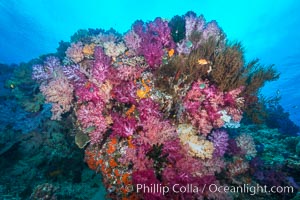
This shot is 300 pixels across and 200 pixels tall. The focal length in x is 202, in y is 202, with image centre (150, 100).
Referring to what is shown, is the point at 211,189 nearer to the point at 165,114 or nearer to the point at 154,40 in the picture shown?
the point at 165,114

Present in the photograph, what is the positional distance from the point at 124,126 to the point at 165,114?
1090 mm

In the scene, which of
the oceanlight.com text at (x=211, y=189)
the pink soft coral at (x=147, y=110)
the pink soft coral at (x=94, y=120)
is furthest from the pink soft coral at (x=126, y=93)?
the oceanlight.com text at (x=211, y=189)

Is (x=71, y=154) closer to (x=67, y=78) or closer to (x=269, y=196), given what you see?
(x=67, y=78)

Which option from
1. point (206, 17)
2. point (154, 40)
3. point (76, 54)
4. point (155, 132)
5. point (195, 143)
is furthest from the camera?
point (206, 17)

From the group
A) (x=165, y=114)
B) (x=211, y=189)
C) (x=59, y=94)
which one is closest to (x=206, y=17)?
(x=165, y=114)

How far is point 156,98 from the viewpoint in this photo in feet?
16.9

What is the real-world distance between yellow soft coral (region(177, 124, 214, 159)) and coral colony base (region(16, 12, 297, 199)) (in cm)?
2

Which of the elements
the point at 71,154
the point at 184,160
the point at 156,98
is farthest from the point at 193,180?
the point at 71,154

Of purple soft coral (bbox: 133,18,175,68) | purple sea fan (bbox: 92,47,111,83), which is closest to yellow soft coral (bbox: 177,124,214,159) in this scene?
purple soft coral (bbox: 133,18,175,68)

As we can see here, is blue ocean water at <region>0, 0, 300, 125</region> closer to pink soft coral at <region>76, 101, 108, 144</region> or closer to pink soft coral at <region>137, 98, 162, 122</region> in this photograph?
pink soft coral at <region>137, 98, 162, 122</region>

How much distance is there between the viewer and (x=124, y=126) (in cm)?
475

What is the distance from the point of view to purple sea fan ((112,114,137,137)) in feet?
15.5

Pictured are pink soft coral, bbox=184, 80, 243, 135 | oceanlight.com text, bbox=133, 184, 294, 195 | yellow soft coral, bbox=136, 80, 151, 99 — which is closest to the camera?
oceanlight.com text, bbox=133, 184, 294, 195

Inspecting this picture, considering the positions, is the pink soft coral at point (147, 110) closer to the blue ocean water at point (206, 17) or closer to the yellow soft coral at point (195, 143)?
the yellow soft coral at point (195, 143)
